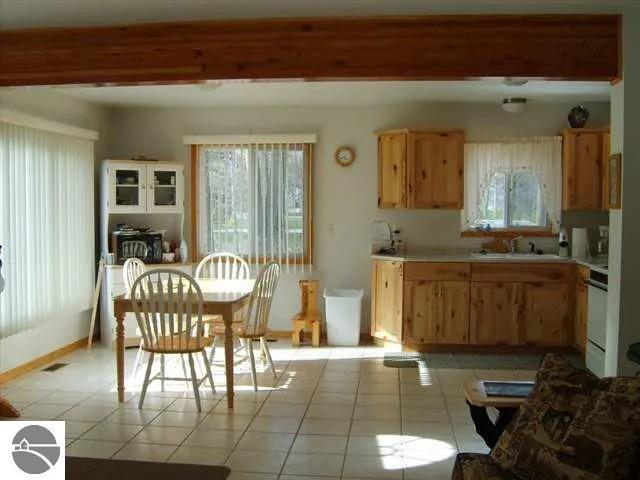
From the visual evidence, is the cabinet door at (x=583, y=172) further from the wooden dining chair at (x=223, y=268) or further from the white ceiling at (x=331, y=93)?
the wooden dining chair at (x=223, y=268)

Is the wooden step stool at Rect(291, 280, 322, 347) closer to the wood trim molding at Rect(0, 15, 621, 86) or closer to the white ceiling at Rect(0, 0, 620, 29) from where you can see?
the wood trim molding at Rect(0, 15, 621, 86)

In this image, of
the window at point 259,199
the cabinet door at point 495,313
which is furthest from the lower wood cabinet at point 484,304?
the window at point 259,199

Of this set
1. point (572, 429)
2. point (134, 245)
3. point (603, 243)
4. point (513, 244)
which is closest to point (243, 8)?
point (572, 429)

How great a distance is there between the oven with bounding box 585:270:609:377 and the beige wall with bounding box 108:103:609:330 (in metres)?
1.37

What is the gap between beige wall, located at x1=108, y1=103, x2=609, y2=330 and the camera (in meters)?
6.21

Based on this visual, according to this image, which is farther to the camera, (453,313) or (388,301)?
(388,301)

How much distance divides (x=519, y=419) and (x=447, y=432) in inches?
64.4

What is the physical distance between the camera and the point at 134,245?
6.09 m

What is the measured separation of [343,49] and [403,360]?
2948 millimetres

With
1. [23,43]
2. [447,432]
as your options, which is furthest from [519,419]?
[23,43]

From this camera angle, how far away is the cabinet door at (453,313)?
572 centimetres

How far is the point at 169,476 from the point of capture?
10.2 feet

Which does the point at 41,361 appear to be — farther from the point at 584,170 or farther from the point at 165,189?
the point at 584,170

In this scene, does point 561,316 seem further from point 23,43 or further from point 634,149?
point 23,43
